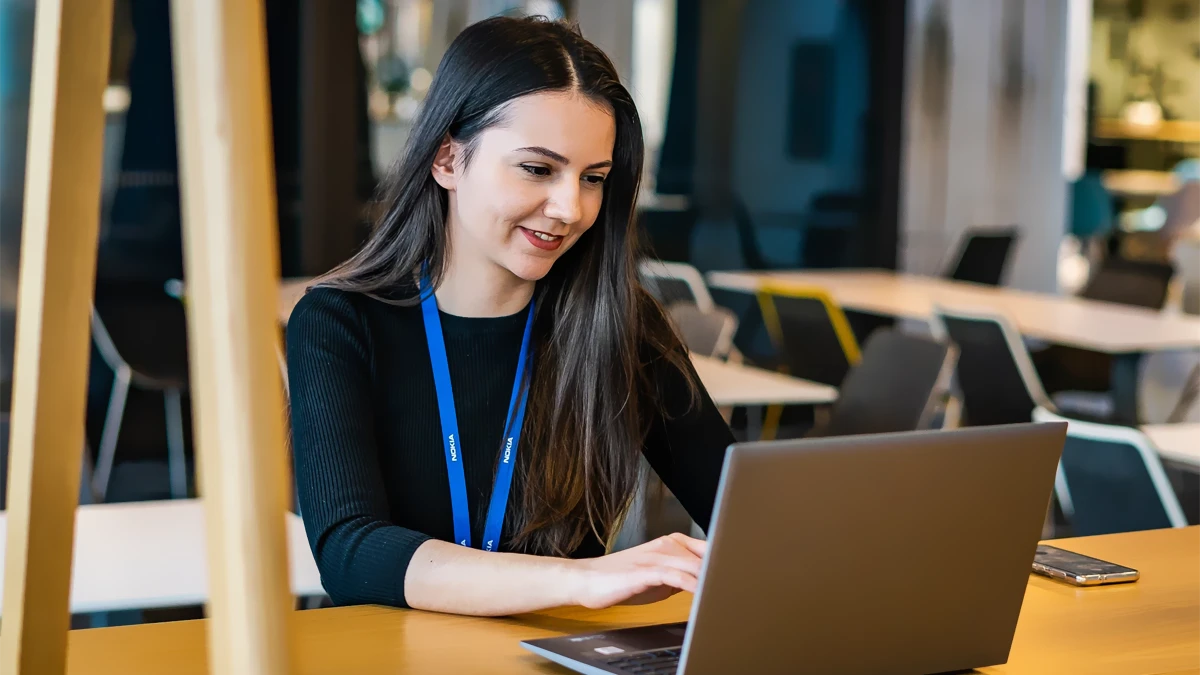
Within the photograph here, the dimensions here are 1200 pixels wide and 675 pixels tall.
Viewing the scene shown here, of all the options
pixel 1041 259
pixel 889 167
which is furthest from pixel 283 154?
pixel 1041 259

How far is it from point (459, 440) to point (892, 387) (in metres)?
1.86

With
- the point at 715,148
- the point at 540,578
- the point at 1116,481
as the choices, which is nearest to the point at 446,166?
the point at 540,578

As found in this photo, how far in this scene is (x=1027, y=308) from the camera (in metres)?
5.48

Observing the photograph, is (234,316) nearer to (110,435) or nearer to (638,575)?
(638,575)

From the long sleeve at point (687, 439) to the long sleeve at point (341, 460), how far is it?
16.1 inches

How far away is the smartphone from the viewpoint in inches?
71.3

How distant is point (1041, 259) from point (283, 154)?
177 inches

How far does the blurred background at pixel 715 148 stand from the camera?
624 cm

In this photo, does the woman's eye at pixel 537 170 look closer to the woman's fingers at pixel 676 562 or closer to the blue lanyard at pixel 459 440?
the blue lanyard at pixel 459 440

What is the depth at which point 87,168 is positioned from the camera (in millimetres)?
1216

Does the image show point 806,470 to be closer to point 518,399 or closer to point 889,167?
point 518,399

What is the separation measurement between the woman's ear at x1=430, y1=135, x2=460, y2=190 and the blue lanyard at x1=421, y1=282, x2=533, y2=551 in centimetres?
14

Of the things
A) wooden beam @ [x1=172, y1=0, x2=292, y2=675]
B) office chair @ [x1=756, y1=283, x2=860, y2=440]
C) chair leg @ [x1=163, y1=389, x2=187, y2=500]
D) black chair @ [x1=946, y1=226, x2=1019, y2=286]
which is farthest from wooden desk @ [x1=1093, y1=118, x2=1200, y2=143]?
wooden beam @ [x1=172, y1=0, x2=292, y2=675]

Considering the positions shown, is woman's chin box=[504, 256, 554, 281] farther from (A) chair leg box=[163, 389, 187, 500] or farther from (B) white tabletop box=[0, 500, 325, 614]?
(A) chair leg box=[163, 389, 187, 500]
